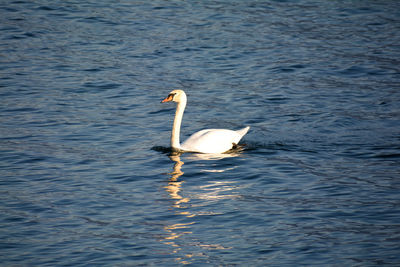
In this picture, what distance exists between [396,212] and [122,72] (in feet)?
38.3

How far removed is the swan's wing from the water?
22 cm

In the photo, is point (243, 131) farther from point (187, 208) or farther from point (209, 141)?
point (187, 208)

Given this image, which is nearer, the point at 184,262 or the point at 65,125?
the point at 184,262

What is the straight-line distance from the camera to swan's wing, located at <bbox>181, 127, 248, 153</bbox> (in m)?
13.8

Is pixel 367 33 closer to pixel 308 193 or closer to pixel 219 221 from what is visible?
pixel 308 193

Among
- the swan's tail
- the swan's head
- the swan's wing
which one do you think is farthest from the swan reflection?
the swan's head

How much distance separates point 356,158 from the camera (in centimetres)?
1341

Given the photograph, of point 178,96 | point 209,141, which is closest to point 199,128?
point 178,96

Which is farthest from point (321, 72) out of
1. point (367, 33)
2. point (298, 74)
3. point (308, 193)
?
point (308, 193)

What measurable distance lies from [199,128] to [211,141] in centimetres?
236

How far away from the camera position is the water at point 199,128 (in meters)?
9.66

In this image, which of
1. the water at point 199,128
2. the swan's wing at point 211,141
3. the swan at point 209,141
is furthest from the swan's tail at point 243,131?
the water at point 199,128

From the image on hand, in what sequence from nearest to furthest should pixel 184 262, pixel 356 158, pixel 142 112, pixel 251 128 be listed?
1. pixel 184 262
2. pixel 356 158
3. pixel 251 128
4. pixel 142 112

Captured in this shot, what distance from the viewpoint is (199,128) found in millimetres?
16141
